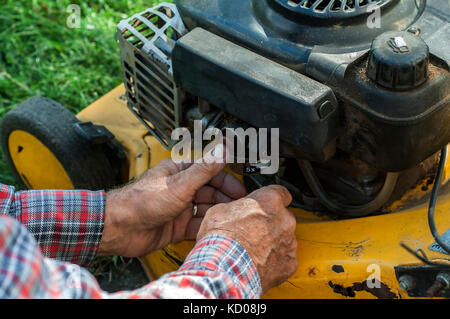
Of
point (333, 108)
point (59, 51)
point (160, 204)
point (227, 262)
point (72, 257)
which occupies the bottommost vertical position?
point (59, 51)

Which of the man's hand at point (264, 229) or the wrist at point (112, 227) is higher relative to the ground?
the man's hand at point (264, 229)

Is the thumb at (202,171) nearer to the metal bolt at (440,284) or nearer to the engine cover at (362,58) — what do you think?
the engine cover at (362,58)

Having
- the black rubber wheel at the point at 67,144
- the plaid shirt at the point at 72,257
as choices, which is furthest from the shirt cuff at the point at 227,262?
the black rubber wheel at the point at 67,144

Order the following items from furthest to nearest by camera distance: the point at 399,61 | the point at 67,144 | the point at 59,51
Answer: the point at 59,51
the point at 67,144
the point at 399,61

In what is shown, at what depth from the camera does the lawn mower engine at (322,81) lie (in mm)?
954

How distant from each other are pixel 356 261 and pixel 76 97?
1262 mm

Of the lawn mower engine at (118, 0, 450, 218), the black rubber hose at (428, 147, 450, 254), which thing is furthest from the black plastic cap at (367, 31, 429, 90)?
the black rubber hose at (428, 147, 450, 254)

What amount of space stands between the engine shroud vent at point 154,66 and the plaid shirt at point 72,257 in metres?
0.24

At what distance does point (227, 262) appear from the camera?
911 mm

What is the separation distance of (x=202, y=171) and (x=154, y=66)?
0.82 ft

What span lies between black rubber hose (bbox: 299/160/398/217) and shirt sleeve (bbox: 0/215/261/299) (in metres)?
0.30

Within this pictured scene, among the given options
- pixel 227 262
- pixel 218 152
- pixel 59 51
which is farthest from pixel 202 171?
pixel 59 51

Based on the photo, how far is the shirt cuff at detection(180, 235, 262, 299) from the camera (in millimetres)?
879

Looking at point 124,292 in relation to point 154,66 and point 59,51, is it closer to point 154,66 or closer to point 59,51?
point 154,66
